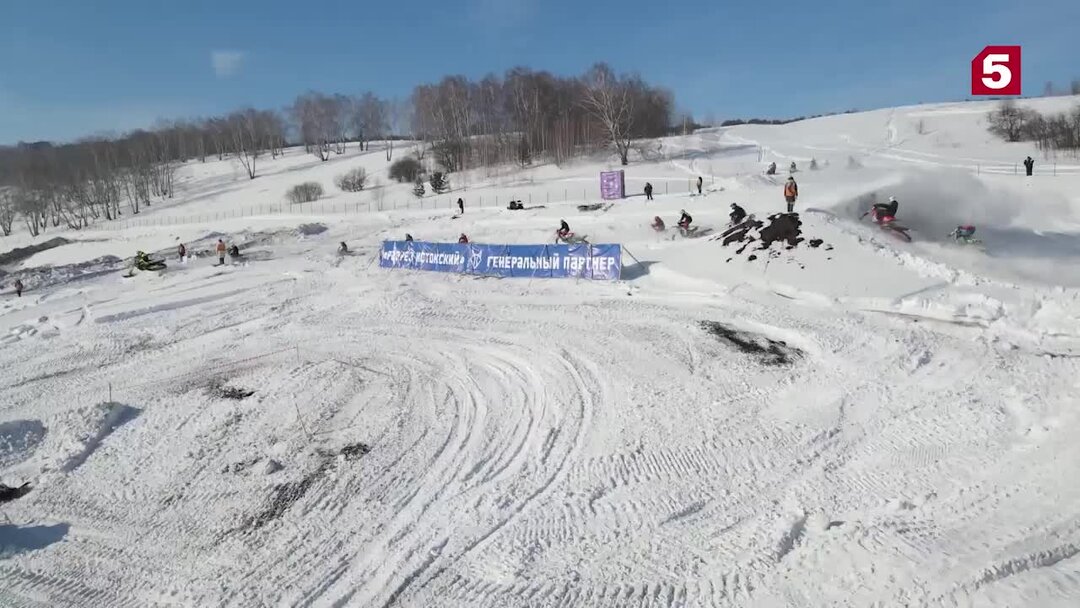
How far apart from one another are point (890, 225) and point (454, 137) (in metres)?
62.2

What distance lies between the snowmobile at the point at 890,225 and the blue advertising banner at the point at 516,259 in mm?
7488

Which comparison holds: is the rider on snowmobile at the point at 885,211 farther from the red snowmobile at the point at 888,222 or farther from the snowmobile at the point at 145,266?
the snowmobile at the point at 145,266

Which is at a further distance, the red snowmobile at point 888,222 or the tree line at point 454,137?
the tree line at point 454,137

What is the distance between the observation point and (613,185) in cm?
3525

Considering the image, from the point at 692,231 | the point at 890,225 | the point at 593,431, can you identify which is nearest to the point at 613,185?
the point at 692,231

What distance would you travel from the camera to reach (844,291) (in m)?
14.7

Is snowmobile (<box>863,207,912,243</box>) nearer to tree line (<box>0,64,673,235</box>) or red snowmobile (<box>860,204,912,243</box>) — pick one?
red snowmobile (<box>860,204,912,243</box>)

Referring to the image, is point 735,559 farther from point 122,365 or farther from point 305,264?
point 305,264

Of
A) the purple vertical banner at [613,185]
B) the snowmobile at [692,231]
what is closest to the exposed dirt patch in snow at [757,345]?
the snowmobile at [692,231]

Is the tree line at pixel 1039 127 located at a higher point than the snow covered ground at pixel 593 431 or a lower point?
higher

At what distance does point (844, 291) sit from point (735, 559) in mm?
10359

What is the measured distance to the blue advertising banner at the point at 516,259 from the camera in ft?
62.4

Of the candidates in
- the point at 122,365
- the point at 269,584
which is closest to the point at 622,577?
the point at 269,584

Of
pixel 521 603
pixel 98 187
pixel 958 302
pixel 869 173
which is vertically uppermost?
pixel 98 187
